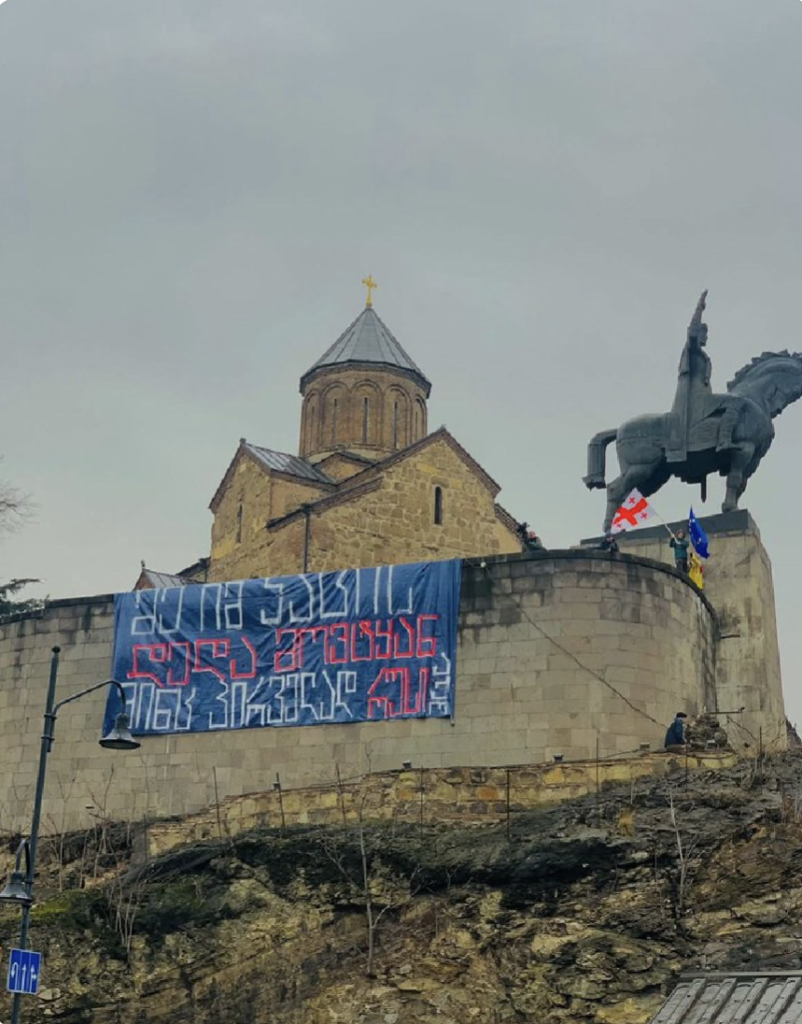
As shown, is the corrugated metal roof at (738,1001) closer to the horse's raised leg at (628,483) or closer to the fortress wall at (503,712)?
the fortress wall at (503,712)

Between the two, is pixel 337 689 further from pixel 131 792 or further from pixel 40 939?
pixel 40 939

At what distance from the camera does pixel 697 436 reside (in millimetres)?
26953

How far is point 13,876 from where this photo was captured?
1567 centimetres

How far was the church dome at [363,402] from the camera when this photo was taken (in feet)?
138

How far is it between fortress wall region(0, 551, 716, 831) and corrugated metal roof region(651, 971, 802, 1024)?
8202mm

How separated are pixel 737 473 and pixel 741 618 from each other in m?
2.42

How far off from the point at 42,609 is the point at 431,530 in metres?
13.4

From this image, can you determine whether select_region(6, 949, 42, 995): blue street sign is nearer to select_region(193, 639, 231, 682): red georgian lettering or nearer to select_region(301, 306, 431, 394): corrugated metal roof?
select_region(193, 639, 231, 682): red georgian lettering

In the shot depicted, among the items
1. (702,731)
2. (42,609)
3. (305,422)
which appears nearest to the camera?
(702,731)

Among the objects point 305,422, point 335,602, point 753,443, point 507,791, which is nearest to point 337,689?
point 335,602

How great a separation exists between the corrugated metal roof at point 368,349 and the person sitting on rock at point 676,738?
70.8ft

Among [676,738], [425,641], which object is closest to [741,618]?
[676,738]

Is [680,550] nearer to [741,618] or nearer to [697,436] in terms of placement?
[741,618]

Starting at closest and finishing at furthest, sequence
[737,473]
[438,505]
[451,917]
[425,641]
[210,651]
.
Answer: [451,917]
[425,641]
[210,651]
[737,473]
[438,505]
